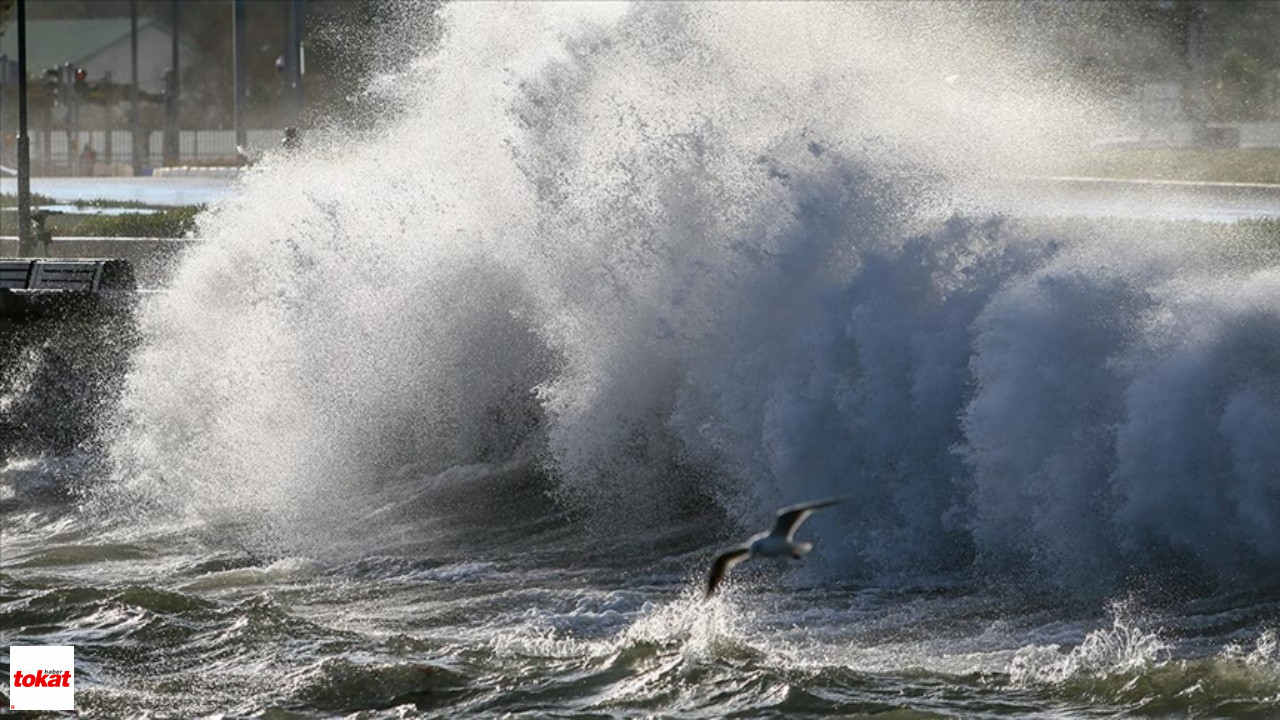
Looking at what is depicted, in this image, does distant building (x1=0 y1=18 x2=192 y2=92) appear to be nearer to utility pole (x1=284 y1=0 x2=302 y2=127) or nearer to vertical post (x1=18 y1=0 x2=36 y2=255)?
utility pole (x1=284 y1=0 x2=302 y2=127)

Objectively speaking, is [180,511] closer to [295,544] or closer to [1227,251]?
[295,544]

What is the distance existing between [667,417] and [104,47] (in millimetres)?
85621

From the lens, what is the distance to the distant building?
309ft

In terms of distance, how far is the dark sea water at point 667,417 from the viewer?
10.2m

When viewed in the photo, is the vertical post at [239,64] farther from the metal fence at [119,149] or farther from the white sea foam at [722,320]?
the white sea foam at [722,320]

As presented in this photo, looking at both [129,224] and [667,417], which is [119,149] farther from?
[667,417]

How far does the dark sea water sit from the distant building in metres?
76.8

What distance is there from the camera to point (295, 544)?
45.9 feet

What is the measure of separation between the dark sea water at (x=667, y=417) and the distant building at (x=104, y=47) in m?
76.8

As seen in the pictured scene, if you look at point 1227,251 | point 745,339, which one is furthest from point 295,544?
point 1227,251

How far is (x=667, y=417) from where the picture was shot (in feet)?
46.5

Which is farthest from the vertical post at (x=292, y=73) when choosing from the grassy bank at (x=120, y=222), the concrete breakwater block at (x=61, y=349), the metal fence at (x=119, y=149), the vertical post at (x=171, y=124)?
the concrete breakwater block at (x=61, y=349)

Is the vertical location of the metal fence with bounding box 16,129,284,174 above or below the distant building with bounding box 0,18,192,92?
below

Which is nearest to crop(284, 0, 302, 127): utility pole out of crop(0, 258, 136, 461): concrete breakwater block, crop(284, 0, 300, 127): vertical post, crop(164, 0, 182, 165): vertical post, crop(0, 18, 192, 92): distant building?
crop(284, 0, 300, 127): vertical post
